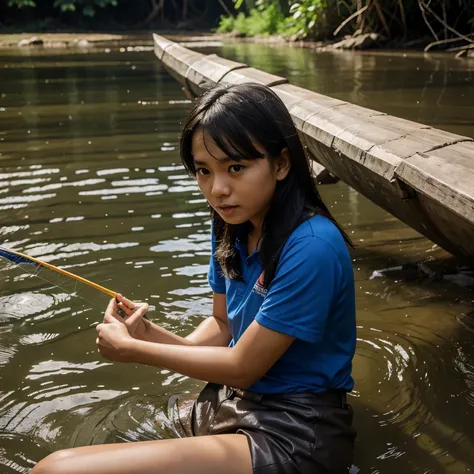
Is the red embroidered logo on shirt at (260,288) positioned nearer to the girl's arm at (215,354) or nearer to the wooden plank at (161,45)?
the girl's arm at (215,354)

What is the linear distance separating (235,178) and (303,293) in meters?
0.33

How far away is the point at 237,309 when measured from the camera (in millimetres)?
A: 2227

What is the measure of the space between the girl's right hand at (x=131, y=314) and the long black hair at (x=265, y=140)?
38 centimetres

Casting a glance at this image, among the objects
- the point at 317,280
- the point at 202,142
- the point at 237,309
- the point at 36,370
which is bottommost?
the point at 36,370

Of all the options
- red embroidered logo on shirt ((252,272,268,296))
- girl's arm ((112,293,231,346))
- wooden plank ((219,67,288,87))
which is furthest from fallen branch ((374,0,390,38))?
red embroidered logo on shirt ((252,272,268,296))

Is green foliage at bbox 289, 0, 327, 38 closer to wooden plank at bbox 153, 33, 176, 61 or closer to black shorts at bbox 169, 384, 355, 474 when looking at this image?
wooden plank at bbox 153, 33, 176, 61

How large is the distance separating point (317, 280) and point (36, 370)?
143 cm

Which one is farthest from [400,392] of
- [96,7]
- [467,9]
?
[96,7]

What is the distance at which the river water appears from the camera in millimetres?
2525

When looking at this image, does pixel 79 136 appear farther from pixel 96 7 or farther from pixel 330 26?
pixel 96 7

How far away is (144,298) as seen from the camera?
364 cm

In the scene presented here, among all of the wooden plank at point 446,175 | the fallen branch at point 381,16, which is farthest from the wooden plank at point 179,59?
the fallen branch at point 381,16

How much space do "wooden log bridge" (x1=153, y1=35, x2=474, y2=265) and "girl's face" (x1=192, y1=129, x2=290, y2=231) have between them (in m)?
0.71

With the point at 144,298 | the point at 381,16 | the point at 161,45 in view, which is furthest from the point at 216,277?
the point at 381,16
